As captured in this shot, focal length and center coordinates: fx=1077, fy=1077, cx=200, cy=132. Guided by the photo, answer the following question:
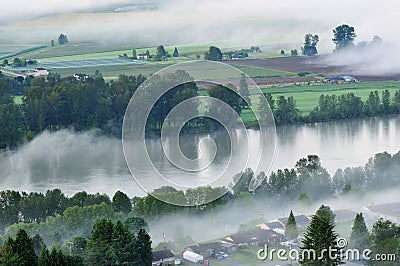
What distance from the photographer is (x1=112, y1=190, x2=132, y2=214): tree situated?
7668 mm

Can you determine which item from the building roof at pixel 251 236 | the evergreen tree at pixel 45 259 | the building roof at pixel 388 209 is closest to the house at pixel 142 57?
the building roof at pixel 388 209

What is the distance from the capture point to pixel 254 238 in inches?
278

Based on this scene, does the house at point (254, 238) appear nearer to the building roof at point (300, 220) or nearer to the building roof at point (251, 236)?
the building roof at point (251, 236)

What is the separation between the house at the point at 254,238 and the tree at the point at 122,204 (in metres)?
0.91

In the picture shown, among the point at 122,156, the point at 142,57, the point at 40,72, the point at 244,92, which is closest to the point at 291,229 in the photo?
the point at 122,156

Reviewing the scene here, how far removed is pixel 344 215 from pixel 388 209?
33 cm

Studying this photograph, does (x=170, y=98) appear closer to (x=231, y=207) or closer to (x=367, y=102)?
(x=367, y=102)

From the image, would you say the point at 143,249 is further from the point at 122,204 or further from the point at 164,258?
the point at 122,204

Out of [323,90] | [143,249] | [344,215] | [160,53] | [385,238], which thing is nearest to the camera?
[143,249]

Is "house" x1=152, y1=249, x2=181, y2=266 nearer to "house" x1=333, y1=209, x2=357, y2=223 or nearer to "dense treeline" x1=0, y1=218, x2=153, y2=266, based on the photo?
"dense treeline" x1=0, y1=218, x2=153, y2=266

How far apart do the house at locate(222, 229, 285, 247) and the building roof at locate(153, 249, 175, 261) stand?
0.44 m

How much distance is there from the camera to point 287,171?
8570mm

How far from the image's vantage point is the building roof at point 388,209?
7.47 meters

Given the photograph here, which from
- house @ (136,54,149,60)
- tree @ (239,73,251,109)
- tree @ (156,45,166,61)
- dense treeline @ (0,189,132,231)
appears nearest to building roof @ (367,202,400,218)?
dense treeline @ (0,189,132,231)
